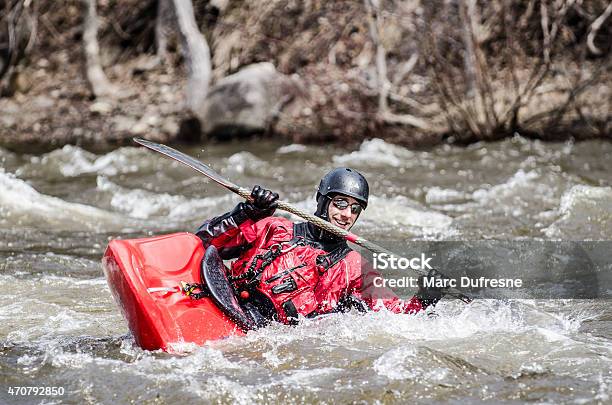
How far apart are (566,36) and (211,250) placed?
31.8ft

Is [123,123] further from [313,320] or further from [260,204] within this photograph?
[313,320]

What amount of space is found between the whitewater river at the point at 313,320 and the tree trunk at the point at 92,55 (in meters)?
4.00

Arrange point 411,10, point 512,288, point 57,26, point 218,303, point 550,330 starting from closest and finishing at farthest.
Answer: point 218,303 → point 550,330 → point 512,288 → point 411,10 → point 57,26

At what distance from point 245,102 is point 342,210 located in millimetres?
7997

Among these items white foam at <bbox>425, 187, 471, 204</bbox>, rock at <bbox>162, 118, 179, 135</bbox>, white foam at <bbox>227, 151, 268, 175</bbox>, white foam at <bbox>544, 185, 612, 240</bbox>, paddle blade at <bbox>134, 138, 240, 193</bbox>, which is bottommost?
white foam at <bbox>544, 185, 612, 240</bbox>

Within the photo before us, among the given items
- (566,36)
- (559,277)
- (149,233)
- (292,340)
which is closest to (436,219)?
(559,277)

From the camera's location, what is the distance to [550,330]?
17.3ft

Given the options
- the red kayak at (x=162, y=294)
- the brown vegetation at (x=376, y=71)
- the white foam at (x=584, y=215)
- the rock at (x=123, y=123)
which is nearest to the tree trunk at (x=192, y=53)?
the brown vegetation at (x=376, y=71)

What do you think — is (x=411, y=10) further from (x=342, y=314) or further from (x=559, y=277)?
(x=342, y=314)

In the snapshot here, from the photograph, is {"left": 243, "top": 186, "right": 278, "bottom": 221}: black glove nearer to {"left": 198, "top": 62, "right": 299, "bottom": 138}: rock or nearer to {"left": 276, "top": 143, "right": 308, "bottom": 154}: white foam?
{"left": 276, "top": 143, "right": 308, "bottom": 154}: white foam

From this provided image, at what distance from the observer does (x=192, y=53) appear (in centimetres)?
1378

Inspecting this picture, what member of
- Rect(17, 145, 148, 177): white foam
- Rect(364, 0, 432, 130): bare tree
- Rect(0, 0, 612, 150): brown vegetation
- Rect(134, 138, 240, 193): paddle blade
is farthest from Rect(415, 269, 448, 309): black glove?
Rect(364, 0, 432, 130): bare tree

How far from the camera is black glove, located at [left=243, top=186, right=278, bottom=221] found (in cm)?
491

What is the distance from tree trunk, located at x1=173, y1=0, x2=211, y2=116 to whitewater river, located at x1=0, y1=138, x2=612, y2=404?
2.69 m
